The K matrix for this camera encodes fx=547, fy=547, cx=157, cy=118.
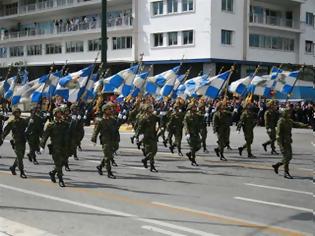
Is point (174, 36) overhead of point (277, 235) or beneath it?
overhead

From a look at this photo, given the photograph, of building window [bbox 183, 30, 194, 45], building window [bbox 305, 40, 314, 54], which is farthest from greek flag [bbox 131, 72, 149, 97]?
building window [bbox 305, 40, 314, 54]

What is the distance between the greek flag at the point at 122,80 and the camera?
2266 cm

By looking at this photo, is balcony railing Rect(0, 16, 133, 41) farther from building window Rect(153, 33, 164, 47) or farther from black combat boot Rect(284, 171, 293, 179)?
black combat boot Rect(284, 171, 293, 179)

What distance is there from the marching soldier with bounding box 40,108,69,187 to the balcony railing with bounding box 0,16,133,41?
3731 centimetres

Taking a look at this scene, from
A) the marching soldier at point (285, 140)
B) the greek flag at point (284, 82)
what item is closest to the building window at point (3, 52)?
the greek flag at point (284, 82)

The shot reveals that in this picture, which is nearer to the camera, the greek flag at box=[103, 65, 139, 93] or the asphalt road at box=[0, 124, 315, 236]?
the asphalt road at box=[0, 124, 315, 236]

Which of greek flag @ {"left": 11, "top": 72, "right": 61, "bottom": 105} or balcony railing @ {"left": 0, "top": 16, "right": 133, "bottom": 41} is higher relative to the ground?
balcony railing @ {"left": 0, "top": 16, "right": 133, "bottom": 41}

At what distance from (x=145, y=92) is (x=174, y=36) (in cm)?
1974

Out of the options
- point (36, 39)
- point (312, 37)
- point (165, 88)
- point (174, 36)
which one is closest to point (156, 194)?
point (165, 88)

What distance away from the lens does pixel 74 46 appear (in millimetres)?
55625

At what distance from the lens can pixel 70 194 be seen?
11055mm

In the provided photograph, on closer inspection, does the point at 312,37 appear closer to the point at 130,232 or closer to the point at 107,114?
the point at 107,114

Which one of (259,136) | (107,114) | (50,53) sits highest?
(50,53)

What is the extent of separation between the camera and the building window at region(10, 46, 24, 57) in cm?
6331
